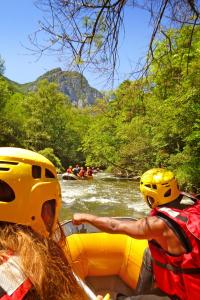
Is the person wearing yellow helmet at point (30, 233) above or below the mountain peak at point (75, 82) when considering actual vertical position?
below

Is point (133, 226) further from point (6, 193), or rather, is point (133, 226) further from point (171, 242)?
point (6, 193)

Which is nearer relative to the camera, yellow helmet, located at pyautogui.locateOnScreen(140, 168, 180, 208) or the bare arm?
the bare arm

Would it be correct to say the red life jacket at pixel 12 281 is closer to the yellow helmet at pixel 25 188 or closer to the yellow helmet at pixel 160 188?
the yellow helmet at pixel 25 188

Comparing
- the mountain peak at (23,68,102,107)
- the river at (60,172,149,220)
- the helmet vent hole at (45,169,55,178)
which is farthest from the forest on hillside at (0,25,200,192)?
the helmet vent hole at (45,169,55,178)

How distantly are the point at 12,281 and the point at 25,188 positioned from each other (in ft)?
1.24

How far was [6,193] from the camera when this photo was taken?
1.25 m

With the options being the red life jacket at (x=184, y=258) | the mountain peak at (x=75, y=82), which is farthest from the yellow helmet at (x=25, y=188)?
the mountain peak at (x=75, y=82)

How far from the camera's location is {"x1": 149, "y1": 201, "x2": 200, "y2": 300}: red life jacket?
2.35m

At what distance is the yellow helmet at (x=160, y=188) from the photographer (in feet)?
10.3

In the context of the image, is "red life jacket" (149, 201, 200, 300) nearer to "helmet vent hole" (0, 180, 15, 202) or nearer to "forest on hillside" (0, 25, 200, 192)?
"forest on hillside" (0, 25, 200, 192)

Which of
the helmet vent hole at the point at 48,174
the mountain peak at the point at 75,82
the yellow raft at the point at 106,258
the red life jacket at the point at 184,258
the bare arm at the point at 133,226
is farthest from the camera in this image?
the yellow raft at the point at 106,258

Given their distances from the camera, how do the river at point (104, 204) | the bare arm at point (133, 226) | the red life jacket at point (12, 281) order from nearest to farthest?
the red life jacket at point (12, 281) → the bare arm at point (133, 226) → the river at point (104, 204)

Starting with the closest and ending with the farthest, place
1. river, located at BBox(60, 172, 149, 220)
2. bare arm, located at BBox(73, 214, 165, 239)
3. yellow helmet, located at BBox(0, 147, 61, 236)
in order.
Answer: yellow helmet, located at BBox(0, 147, 61, 236) < bare arm, located at BBox(73, 214, 165, 239) < river, located at BBox(60, 172, 149, 220)

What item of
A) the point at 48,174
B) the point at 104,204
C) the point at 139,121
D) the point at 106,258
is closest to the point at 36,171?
the point at 48,174
